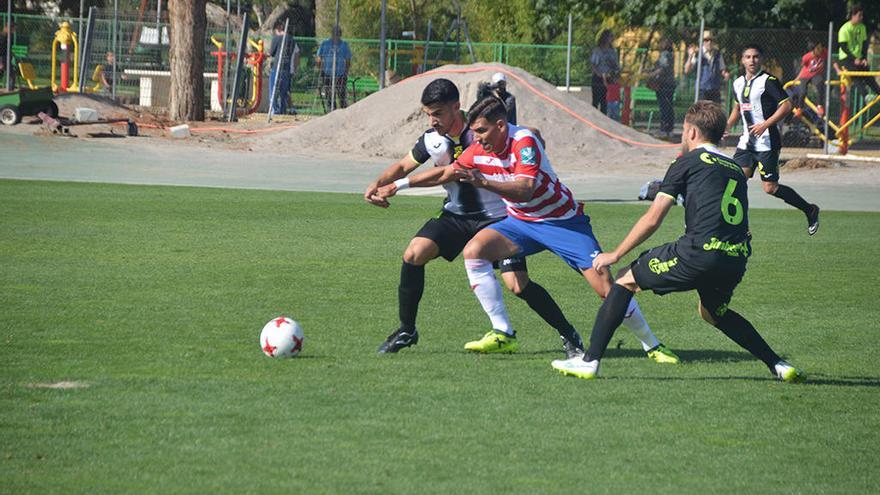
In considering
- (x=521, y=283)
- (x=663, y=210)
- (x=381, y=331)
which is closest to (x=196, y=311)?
(x=381, y=331)

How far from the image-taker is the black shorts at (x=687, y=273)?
6.93 metres

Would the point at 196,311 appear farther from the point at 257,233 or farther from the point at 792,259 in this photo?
the point at 792,259

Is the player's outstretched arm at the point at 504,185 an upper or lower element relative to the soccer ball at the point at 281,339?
upper

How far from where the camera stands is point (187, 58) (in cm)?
3031

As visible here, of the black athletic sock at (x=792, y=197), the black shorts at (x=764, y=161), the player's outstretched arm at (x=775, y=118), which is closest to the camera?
the black athletic sock at (x=792, y=197)

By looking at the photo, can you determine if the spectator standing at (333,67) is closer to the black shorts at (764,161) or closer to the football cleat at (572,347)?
the black shorts at (764,161)

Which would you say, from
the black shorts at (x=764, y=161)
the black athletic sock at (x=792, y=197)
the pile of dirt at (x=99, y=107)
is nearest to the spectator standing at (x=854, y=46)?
the black shorts at (x=764, y=161)

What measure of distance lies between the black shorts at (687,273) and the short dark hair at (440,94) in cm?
175

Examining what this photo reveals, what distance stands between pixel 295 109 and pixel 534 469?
30.2 m

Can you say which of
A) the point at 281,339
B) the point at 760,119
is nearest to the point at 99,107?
the point at 760,119

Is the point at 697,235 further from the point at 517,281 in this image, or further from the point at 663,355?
the point at 517,281

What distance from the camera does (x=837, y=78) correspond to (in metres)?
28.6

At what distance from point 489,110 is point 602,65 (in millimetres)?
22742

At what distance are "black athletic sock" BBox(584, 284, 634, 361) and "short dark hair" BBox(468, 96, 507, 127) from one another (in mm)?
1298
